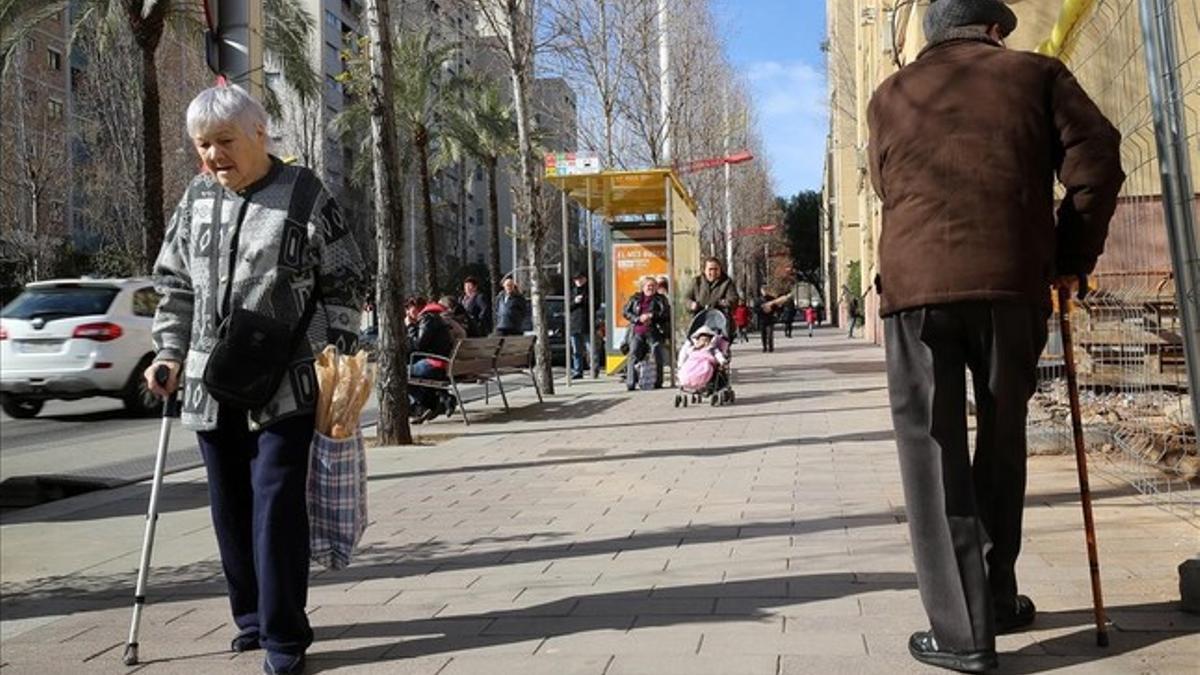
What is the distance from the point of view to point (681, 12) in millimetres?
32625

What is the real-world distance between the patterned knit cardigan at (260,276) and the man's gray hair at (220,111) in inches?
7.8

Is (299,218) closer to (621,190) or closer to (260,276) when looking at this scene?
(260,276)

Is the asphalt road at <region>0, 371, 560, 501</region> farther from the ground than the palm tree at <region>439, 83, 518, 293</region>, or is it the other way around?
the palm tree at <region>439, 83, 518, 293</region>

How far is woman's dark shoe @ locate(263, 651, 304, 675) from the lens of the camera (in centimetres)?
363

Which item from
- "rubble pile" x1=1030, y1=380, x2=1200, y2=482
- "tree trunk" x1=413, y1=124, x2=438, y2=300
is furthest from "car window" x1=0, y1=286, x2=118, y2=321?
"tree trunk" x1=413, y1=124, x2=438, y2=300

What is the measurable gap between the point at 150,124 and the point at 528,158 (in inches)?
229

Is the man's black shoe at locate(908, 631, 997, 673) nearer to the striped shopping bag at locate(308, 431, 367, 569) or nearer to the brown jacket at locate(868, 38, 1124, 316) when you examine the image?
the brown jacket at locate(868, 38, 1124, 316)

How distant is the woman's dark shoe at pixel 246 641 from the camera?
3.94 m

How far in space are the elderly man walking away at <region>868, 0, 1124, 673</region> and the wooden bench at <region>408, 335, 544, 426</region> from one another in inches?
337

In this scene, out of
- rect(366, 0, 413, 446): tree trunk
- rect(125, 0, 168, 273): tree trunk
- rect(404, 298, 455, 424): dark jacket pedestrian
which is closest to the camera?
rect(366, 0, 413, 446): tree trunk

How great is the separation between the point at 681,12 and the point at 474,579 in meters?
29.7

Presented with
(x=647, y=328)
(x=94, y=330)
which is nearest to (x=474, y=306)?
(x=647, y=328)

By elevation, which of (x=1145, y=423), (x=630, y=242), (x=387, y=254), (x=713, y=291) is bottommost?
(x=1145, y=423)

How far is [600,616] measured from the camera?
4246mm
